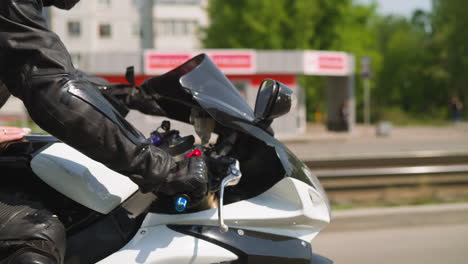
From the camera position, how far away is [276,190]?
76.5 inches

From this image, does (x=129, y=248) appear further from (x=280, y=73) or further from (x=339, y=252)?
(x=280, y=73)

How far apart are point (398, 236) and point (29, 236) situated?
3.77 metres

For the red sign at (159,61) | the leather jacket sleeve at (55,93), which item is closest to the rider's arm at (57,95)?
the leather jacket sleeve at (55,93)

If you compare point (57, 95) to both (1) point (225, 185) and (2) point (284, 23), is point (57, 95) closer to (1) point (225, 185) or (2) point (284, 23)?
(1) point (225, 185)

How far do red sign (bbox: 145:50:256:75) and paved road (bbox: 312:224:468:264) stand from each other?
1684 centimetres

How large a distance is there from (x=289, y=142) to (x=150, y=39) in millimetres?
27704

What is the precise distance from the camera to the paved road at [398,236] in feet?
13.5

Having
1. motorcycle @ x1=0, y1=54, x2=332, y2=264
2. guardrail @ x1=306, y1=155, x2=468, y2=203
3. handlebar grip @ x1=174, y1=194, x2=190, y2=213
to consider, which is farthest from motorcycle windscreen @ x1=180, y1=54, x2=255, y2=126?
guardrail @ x1=306, y1=155, x2=468, y2=203

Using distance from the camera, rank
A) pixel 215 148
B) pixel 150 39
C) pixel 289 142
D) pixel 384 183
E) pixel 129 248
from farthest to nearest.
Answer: pixel 150 39 < pixel 289 142 < pixel 384 183 < pixel 215 148 < pixel 129 248

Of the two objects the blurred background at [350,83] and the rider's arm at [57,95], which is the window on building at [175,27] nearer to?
the blurred background at [350,83]

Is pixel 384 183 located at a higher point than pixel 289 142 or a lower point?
higher

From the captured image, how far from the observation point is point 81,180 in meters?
1.81

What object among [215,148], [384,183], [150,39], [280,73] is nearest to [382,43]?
[150,39]

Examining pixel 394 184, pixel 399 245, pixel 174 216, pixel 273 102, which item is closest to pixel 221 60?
pixel 394 184
